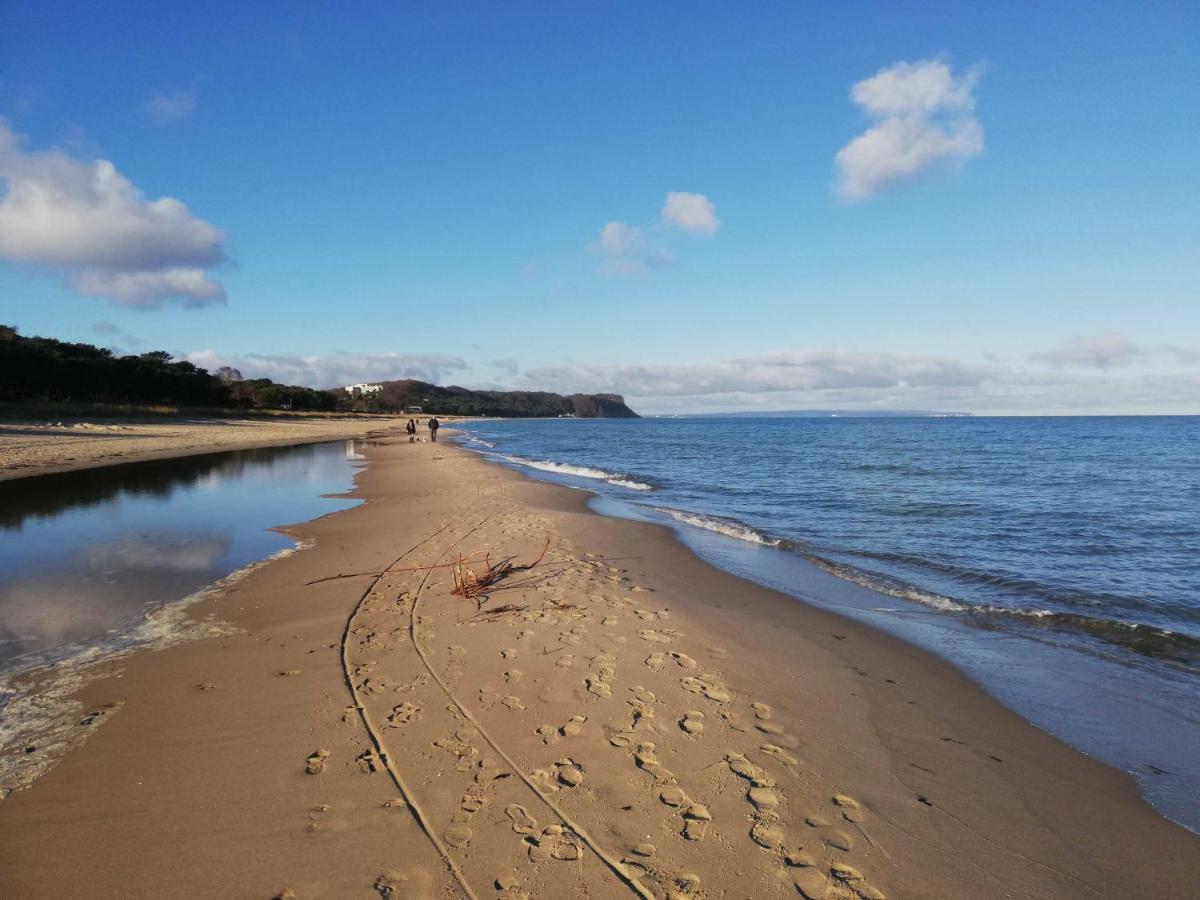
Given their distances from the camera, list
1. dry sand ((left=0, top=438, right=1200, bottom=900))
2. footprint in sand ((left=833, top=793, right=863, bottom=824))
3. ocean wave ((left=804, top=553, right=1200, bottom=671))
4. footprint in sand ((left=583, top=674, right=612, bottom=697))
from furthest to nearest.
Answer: ocean wave ((left=804, top=553, right=1200, bottom=671))
footprint in sand ((left=583, top=674, right=612, bottom=697))
footprint in sand ((left=833, top=793, right=863, bottom=824))
dry sand ((left=0, top=438, right=1200, bottom=900))

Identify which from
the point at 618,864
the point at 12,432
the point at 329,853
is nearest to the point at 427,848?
the point at 329,853

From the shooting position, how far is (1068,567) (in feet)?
37.9

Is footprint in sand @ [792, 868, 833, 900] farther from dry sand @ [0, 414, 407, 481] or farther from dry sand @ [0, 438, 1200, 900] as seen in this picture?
dry sand @ [0, 414, 407, 481]

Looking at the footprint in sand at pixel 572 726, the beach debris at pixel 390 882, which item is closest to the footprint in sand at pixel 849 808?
the footprint in sand at pixel 572 726

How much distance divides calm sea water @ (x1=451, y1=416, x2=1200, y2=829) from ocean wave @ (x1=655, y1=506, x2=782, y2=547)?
8 centimetres

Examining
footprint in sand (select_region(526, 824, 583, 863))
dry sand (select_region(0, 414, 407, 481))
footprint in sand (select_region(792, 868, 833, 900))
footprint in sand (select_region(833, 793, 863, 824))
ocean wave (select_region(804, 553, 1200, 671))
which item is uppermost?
dry sand (select_region(0, 414, 407, 481))

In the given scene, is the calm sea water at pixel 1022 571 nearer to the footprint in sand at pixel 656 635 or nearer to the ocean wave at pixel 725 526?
the ocean wave at pixel 725 526

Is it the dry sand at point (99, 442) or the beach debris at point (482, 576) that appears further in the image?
the dry sand at point (99, 442)

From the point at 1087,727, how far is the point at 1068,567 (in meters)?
7.44

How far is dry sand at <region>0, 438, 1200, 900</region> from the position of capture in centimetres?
328

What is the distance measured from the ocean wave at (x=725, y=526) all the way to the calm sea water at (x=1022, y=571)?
0.08 m

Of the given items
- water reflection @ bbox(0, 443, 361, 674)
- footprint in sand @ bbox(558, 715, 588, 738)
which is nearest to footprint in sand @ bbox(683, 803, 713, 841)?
footprint in sand @ bbox(558, 715, 588, 738)

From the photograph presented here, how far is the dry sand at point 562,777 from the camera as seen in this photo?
10.8 ft


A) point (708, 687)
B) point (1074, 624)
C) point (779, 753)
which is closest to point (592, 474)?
point (1074, 624)
